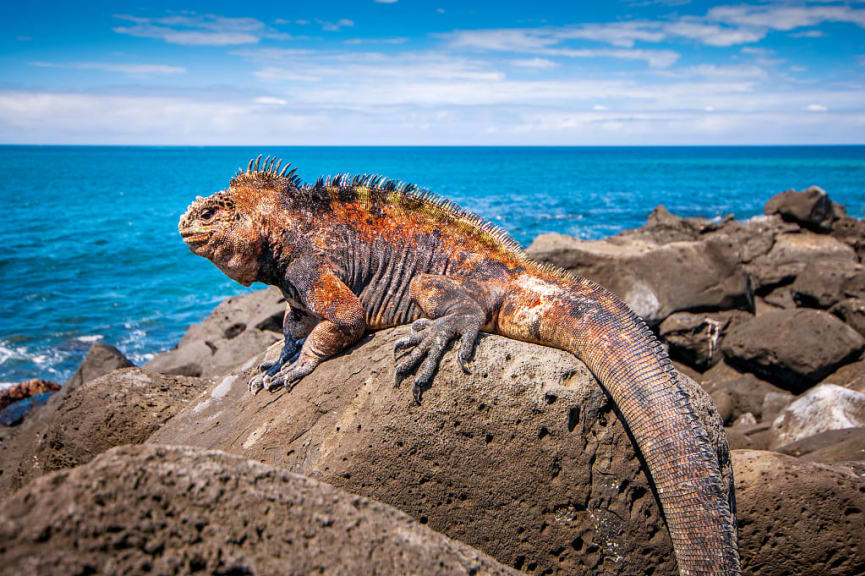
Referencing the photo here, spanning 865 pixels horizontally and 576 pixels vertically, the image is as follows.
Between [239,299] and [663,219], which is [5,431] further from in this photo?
[663,219]

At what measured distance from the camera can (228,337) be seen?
401 inches

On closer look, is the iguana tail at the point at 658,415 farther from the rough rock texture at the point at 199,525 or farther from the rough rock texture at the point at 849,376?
the rough rock texture at the point at 849,376

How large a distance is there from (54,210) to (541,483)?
38.6 meters

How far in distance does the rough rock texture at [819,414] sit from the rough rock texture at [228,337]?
5.61m

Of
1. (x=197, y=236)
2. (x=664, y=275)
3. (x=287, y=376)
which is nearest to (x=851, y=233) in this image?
(x=664, y=275)

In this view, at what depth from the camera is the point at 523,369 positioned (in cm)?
341

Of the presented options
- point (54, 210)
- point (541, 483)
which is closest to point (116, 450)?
point (541, 483)

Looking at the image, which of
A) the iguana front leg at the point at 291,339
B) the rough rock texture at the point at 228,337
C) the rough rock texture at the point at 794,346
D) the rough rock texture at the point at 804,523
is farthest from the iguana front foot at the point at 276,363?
the rough rock texture at the point at 794,346

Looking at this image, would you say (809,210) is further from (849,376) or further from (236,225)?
(236,225)

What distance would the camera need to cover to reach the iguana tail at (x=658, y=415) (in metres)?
3.06

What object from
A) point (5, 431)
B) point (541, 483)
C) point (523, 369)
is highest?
point (523, 369)

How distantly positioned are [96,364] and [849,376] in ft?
32.0

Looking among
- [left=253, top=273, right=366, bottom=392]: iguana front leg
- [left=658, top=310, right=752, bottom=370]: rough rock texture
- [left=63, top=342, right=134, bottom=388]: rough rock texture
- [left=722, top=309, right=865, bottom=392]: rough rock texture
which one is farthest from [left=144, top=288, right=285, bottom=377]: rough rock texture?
[left=722, top=309, right=865, bottom=392]: rough rock texture

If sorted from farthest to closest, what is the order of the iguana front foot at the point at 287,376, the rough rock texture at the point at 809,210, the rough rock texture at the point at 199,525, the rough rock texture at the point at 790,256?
the rough rock texture at the point at 809,210
the rough rock texture at the point at 790,256
the iguana front foot at the point at 287,376
the rough rock texture at the point at 199,525
